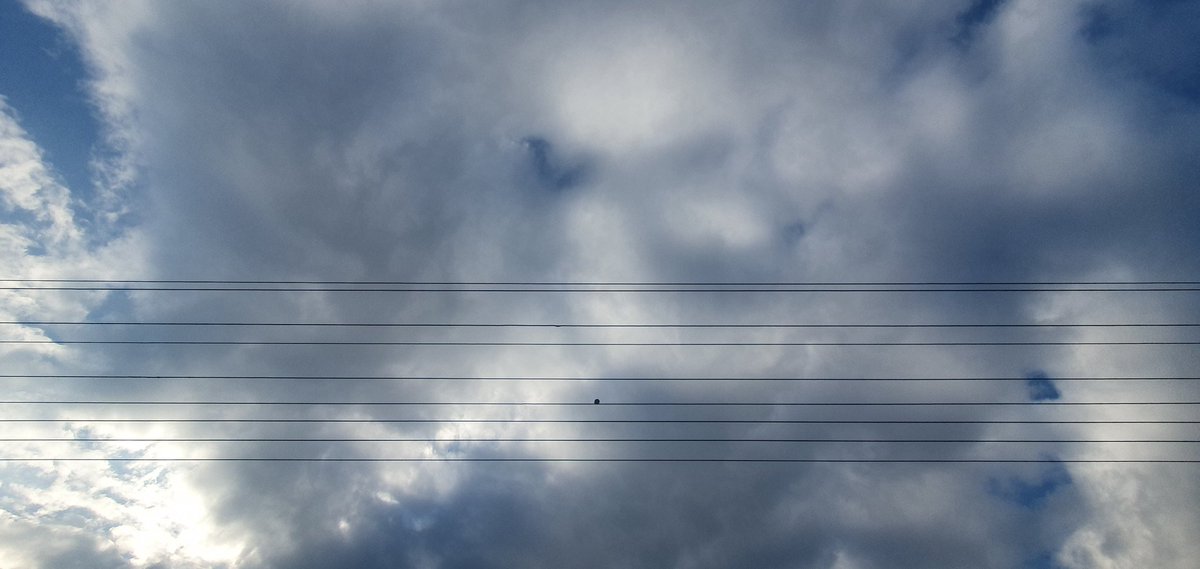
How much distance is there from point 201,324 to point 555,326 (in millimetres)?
26433

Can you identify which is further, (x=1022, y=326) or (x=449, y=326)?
(x=449, y=326)

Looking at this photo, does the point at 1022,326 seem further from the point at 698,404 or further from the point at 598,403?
the point at 598,403

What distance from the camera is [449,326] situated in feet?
163

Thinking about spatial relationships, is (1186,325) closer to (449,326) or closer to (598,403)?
(598,403)

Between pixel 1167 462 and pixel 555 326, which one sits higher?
pixel 555 326

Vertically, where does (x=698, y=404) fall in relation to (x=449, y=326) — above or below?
below

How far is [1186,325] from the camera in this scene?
4622 centimetres

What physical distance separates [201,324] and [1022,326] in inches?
2328

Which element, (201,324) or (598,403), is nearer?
(598,403)

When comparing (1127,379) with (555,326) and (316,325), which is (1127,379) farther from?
(316,325)

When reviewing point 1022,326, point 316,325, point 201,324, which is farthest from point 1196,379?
point 201,324

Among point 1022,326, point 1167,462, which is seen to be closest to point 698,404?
point 1022,326

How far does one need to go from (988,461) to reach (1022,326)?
1008 cm


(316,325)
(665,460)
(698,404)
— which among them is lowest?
(665,460)
